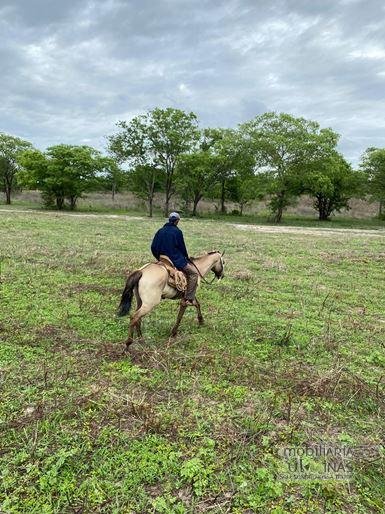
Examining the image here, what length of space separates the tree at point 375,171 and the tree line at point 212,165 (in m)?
0.11

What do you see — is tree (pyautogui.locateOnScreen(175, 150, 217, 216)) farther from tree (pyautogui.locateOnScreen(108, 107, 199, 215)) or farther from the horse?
the horse

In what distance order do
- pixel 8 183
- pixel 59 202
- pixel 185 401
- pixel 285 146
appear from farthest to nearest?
pixel 8 183 < pixel 59 202 < pixel 285 146 < pixel 185 401

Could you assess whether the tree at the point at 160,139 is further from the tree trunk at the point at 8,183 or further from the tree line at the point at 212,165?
the tree trunk at the point at 8,183

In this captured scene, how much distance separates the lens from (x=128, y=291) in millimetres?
6887

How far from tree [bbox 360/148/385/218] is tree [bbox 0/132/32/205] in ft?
154

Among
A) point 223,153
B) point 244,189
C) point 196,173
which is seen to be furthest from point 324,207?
point 196,173

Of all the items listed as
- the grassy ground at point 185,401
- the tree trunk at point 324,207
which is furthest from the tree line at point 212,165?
the grassy ground at point 185,401

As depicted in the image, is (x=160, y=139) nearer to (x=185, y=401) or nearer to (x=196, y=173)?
(x=196, y=173)

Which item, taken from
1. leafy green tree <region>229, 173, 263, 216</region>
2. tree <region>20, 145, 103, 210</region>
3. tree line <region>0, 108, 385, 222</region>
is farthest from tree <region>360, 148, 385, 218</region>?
tree <region>20, 145, 103, 210</region>

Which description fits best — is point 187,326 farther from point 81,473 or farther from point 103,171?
point 103,171

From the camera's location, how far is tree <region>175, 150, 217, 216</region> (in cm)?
4384

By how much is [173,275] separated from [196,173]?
38806 millimetres

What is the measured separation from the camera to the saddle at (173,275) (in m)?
7.21

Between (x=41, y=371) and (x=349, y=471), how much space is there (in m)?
4.35
